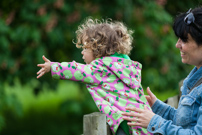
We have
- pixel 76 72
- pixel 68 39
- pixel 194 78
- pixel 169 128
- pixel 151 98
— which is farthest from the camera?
pixel 68 39

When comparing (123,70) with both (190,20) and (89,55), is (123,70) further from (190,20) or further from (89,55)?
(190,20)

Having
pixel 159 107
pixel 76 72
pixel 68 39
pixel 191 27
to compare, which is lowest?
pixel 159 107

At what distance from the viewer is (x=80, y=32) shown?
234 cm

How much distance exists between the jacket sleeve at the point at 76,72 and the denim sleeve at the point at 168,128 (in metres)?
0.50

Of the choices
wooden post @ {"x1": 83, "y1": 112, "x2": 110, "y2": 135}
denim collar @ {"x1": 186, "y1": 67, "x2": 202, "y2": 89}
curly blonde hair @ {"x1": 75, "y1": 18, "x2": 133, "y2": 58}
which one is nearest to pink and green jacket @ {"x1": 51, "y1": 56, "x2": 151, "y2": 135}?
curly blonde hair @ {"x1": 75, "y1": 18, "x2": 133, "y2": 58}

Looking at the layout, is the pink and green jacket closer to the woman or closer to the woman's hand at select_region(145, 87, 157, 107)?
the woman's hand at select_region(145, 87, 157, 107)

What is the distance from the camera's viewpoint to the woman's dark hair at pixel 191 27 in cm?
159

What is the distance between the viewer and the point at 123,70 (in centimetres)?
203

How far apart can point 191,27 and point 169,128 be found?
1.58ft

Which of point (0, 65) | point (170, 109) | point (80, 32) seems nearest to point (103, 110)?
point (170, 109)

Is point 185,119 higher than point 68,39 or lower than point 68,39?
lower

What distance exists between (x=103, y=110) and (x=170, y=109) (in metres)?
0.41

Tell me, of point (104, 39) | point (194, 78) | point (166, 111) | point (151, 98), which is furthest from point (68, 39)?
point (194, 78)

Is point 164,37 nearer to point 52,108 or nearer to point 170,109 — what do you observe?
point 170,109
